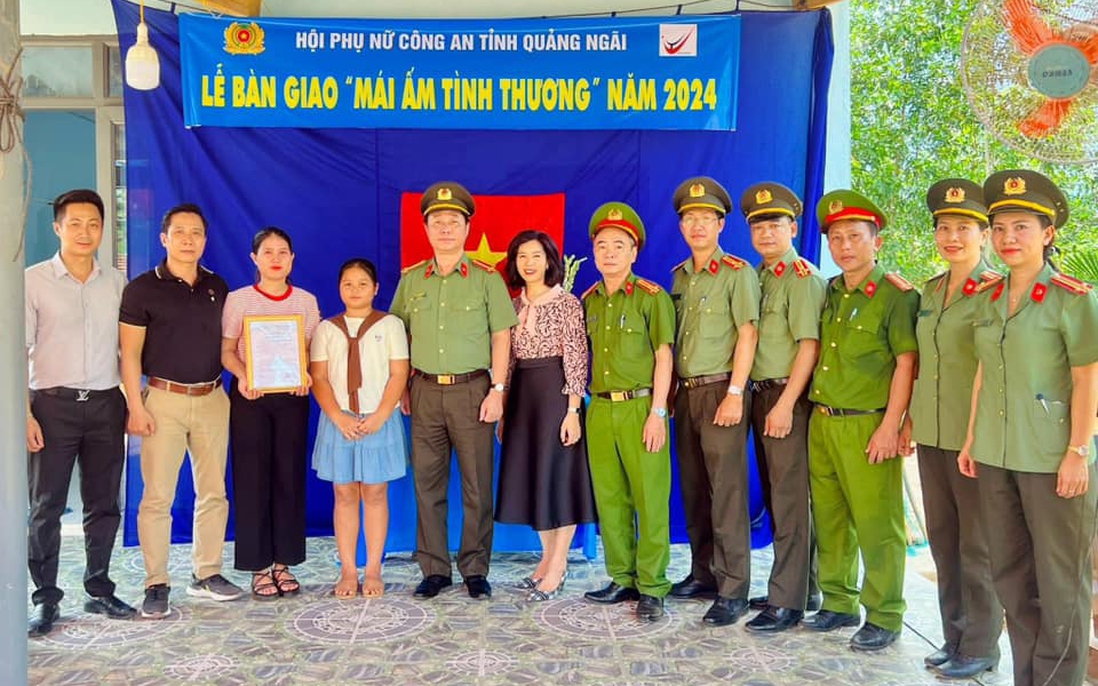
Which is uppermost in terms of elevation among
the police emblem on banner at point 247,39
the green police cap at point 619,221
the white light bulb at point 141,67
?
the police emblem on banner at point 247,39

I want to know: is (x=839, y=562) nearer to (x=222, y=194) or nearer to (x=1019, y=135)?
(x=1019, y=135)

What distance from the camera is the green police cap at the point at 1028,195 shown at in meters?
2.64

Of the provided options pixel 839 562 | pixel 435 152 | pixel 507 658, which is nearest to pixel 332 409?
pixel 507 658

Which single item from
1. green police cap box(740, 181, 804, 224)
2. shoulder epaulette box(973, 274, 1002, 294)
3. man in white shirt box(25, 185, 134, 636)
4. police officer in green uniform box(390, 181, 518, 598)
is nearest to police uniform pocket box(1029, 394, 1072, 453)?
shoulder epaulette box(973, 274, 1002, 294)

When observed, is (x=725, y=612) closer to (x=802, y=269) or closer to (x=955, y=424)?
(x=955, y=424)

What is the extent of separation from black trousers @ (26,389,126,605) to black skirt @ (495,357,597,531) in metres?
1.61

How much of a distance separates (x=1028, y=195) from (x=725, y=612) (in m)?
1.93

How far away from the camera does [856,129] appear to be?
9.84 metres

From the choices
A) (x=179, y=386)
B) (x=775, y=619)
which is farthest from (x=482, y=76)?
(x=775, y=619)

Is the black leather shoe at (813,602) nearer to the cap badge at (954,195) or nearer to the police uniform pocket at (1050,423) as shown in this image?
the police uniform pocket at (1050,423)

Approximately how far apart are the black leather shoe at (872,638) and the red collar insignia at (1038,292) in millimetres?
1387

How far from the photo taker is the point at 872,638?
324 cm

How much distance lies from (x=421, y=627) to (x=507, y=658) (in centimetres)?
46

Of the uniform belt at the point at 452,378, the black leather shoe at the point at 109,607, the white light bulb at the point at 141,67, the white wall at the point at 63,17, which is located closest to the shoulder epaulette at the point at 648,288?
the uniform belt at the point at 452,378
